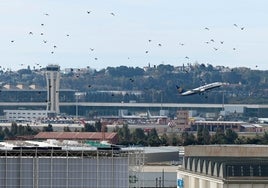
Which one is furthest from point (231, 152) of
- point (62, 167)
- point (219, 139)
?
point (219, 139)

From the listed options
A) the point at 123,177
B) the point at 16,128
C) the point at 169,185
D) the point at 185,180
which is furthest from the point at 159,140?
the point at 123,177

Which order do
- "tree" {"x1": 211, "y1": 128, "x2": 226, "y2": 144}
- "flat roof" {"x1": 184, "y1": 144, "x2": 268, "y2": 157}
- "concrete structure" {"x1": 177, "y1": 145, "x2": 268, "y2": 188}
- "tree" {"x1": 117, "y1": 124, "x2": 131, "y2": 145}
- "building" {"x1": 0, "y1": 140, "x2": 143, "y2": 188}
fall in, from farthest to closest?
"tree" {"x1": 117, "y1": 124, "x2": 131, "y2": 145} < "tree" {"x1": 211, "y1": 128, "x2": 226, "y2": 144} < "flat roof" {"x1": 184, "y1": 144, "x2": 268, "y2": 157} < "concrete structure" {"x1": 177, "y1": 145, "x2": 268, "y2": 188} < "building" {"x1": 0, "y1": 140, "x2": 143, "y2": 188}

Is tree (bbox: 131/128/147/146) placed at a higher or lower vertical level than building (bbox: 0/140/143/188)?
lower

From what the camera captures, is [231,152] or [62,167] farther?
[231,152]

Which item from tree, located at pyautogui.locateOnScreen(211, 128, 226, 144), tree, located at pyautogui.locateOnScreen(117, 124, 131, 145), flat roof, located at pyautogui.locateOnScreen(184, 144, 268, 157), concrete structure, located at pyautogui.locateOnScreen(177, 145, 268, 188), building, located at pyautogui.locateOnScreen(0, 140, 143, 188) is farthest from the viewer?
tree, located at pyautogui.locateOnScreen(117, 124, 131, 145)

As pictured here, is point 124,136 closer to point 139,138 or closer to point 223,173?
point 139,138

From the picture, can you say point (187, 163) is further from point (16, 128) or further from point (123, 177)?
point (16, 128)

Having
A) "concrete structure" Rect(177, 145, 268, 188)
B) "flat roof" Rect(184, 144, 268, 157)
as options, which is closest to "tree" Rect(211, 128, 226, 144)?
"flat roof" Rect(184, 144, 268, 157)

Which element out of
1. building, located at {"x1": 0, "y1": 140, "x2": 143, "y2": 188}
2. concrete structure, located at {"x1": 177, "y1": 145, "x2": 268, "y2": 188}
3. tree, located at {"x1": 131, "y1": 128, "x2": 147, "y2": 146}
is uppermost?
building, located at {"x1": 0, "y1": 140, "x2": 143, "y2": 188}

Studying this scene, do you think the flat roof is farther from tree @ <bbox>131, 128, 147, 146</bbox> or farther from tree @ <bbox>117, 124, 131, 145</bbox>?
tree @ <bbox>117, 124, 131, 145</bbox>
